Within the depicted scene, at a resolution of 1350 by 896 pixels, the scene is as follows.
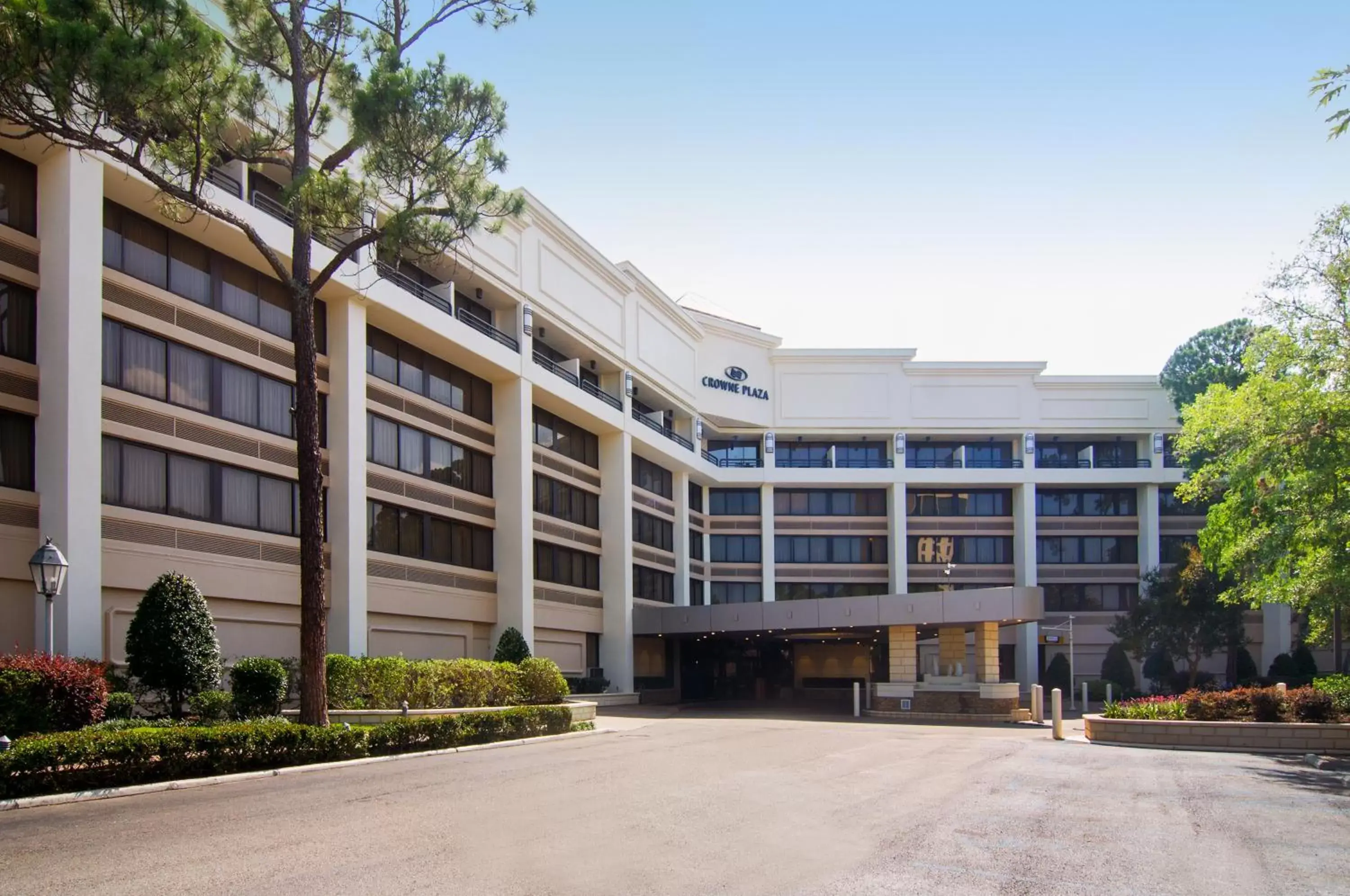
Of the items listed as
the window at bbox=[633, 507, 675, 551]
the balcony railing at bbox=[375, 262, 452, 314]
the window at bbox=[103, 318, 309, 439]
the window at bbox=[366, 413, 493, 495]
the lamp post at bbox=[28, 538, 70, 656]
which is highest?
the balcony railing at bbox=[375, 262, 452, 314]

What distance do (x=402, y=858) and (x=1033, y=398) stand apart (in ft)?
191

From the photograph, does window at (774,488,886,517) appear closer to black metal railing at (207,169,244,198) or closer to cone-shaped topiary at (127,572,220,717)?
black metal railing at (207,169,244,198)

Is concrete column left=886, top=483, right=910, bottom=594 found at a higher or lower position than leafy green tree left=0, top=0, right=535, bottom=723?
lower

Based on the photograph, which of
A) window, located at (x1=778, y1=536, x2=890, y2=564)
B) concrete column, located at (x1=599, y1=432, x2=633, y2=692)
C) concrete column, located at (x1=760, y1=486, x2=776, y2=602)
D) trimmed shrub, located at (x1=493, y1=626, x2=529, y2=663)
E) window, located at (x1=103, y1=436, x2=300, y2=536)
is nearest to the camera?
window, located at (x1=103, y1=436, x2=300, y2=536)

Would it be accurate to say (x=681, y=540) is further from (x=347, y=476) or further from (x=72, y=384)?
(x=72, y=384)

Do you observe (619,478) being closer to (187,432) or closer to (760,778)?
(187,432)

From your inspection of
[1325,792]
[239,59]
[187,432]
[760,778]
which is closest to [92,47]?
[239,59]

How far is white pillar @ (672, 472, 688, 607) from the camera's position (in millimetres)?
57031

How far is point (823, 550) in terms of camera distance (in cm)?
6431

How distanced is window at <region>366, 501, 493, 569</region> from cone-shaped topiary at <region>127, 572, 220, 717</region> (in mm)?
10241

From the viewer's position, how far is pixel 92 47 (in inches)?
663

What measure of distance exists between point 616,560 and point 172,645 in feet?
92.5

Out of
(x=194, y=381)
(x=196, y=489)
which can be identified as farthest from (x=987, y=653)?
(x=194, y=381)

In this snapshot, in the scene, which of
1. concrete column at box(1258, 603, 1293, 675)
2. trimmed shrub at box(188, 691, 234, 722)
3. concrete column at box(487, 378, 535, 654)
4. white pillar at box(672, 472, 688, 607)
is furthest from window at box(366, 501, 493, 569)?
concrete column at box(1258, 603, 1293, 675)
